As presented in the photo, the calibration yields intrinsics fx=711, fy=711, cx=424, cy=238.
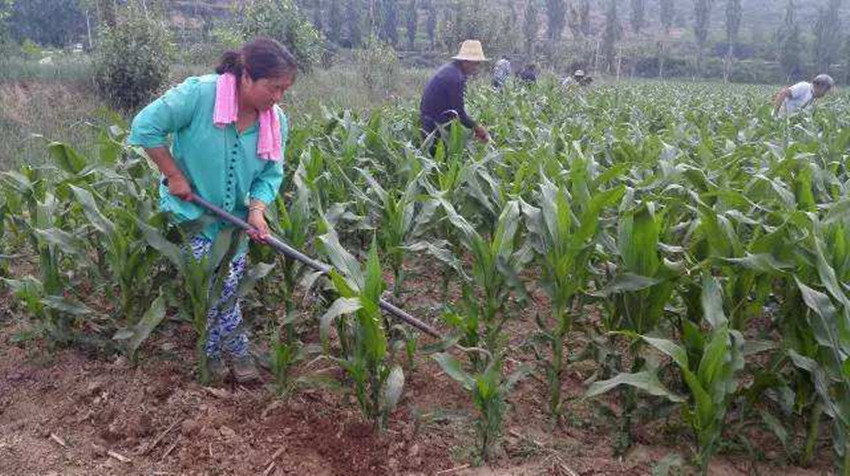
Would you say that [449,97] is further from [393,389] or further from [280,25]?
[280,25]

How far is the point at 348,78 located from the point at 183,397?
15886 millimetres

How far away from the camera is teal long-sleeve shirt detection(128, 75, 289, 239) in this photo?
2.96m

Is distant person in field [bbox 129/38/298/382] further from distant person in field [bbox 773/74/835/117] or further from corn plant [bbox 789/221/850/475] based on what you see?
distant person in field [bbox 773/74/835/117]

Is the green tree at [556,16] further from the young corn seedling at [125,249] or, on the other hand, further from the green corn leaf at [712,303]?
the green corn leaf at [712,303]

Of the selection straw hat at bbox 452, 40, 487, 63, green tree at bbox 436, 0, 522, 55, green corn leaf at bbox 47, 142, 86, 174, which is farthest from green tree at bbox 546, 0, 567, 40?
green corn leaf at bbox 47, 142, 86, 174

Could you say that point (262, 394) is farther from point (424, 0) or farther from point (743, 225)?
point (424, 0)

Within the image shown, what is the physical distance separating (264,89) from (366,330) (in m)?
1.08

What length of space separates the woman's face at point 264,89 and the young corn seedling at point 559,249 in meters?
1.15

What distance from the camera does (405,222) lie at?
3.70 meters

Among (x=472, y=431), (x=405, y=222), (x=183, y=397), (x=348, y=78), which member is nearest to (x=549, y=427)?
(x=472, y=431)

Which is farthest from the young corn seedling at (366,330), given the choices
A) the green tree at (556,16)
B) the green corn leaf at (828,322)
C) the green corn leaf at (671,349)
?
the green tree at (556,16)

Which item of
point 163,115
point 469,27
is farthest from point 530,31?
point 163,115

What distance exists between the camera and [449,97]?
21.4 feet

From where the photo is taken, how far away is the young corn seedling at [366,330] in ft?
8.52
